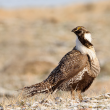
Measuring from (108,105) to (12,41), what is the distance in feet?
108

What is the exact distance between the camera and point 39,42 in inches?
1575

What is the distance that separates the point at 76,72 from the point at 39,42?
33625 millimetres

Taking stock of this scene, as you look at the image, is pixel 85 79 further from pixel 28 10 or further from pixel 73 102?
pixel 28 10

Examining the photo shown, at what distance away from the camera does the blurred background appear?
71.3ft

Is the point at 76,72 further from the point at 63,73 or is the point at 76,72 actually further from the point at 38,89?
the point at 38,89

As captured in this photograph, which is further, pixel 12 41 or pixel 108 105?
pixel 12 41

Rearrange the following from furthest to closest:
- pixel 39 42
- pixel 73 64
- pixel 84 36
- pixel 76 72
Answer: pixel 39 42 < pixel 84 36 < pixel 73 64 < pixel 76 72

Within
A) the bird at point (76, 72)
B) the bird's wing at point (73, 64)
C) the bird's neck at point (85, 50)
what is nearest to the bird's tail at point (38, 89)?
the bird at point (76, 72)

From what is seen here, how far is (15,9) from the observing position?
70625mm

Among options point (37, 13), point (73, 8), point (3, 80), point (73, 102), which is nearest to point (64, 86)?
point (73, 102)

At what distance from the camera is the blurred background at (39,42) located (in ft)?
71.3

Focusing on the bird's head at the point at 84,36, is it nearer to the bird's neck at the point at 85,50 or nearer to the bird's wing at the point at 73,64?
the bird's neck at the point at 85,50

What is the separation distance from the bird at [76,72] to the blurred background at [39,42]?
1.14 meters

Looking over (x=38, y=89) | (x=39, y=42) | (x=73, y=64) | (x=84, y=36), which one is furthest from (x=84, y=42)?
(x=39, y=42)
